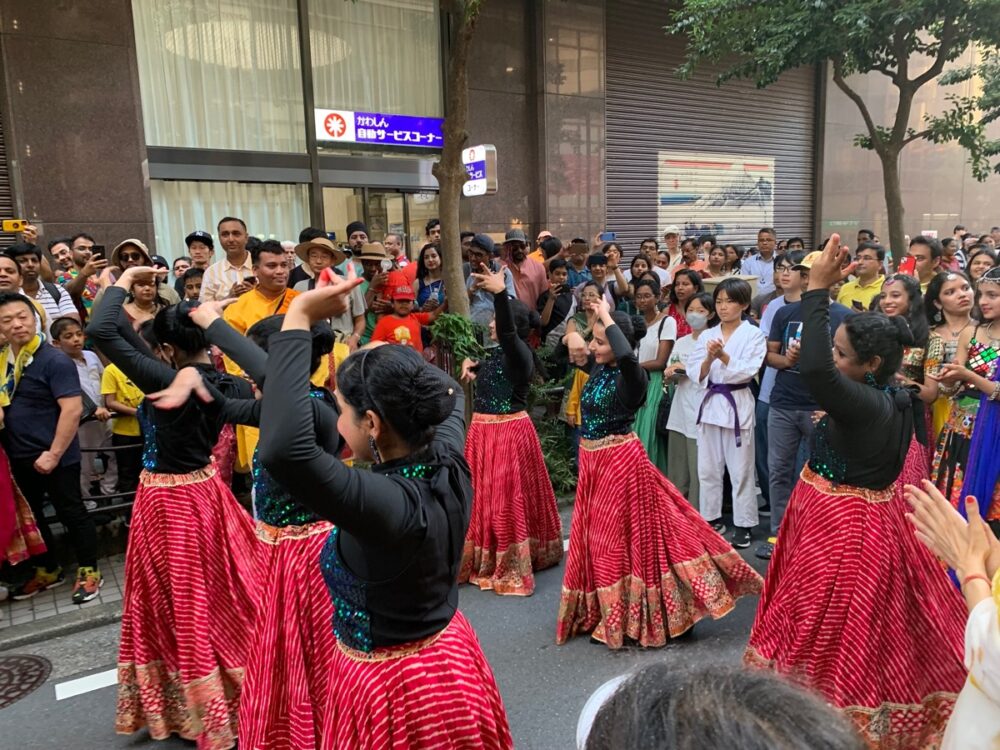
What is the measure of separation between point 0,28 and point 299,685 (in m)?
8.58

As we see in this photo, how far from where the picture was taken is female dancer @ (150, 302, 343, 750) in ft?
8.62

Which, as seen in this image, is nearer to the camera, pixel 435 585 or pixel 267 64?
pixel 435 585

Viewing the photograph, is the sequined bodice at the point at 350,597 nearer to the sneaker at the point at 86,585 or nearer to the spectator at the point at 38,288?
the sneaker at the point at 86,585

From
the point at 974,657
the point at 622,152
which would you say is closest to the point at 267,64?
the point at 622,152

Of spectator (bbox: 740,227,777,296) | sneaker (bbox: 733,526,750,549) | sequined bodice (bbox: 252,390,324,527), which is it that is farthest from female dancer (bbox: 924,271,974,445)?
spectator (bbox: 740,227,777,296)

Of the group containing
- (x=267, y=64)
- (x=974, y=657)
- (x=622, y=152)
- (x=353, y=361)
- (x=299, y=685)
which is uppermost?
(x=267, y=64)

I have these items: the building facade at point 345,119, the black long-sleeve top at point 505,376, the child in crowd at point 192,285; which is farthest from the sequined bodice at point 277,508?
the building facade at point 345,119

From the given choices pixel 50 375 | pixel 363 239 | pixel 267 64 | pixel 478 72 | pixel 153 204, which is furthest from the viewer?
pixel 478 72

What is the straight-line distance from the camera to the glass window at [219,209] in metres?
9.77

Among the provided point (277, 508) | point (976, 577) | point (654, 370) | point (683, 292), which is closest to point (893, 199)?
point (683, 292)

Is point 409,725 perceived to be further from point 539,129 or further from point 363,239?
point 539,129

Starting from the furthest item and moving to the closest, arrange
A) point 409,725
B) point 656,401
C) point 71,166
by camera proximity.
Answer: point 71,166, point 656,401, point 409,725

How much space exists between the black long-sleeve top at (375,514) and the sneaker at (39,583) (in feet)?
12.4

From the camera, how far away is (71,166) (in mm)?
8508
